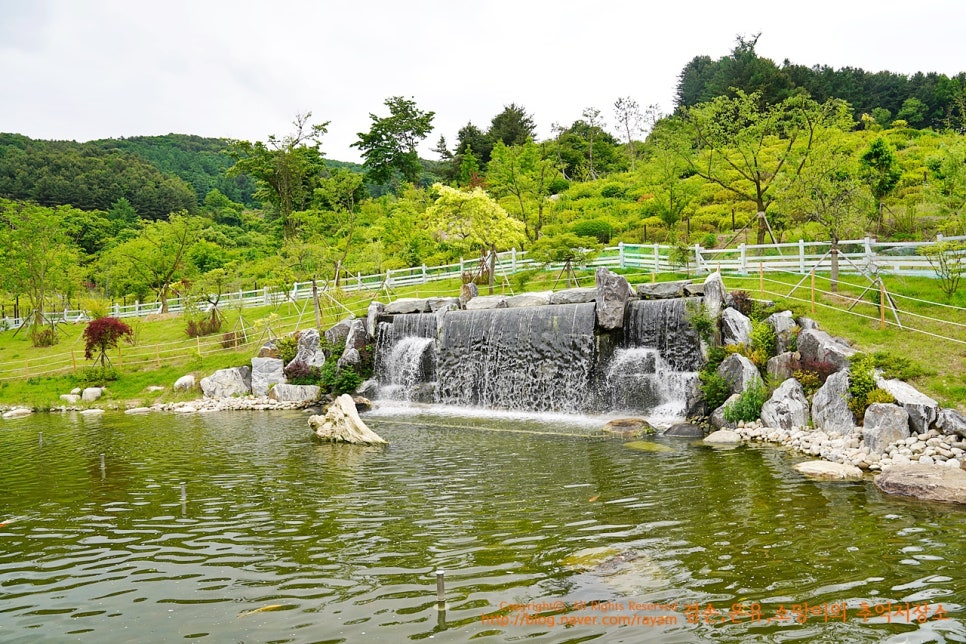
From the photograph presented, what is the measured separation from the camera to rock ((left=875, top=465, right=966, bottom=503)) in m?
9.33

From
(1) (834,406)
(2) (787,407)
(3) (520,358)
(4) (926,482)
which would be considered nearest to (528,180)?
(3) (520,358)

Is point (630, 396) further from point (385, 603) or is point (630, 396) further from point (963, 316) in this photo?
point (385, 603)

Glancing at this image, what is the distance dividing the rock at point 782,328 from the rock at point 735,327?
718mm

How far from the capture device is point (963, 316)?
16156 mm

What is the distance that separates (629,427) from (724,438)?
2.53 metres

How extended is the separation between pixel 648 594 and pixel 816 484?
19.3 ft

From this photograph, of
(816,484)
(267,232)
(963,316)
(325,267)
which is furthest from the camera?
(267,232)

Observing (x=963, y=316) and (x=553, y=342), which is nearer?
(x=963, y=316)

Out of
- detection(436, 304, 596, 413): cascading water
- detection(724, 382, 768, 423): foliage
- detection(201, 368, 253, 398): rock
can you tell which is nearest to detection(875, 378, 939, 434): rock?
detection(724, 382, 768, 423): foliage

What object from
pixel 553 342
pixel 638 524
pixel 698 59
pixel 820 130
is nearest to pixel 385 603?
pixel 638 524

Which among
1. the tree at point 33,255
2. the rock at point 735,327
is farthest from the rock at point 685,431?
the tree at point 33,255

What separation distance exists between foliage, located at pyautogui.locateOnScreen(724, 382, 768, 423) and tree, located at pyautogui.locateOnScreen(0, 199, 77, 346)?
43.5 meters

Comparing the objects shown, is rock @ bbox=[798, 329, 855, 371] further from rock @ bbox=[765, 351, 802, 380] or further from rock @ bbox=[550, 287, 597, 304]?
rock @ bbox=[550, 287, 597, 304]

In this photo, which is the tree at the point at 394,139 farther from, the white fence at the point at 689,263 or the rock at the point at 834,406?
the rock at the point at 834,406
